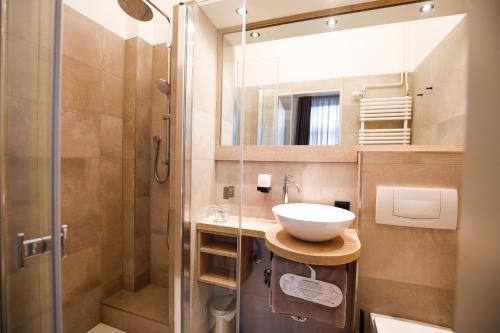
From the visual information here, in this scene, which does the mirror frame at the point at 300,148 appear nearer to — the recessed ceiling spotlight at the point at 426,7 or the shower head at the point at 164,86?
the recessed ceiling spotlight at the point at 426,7

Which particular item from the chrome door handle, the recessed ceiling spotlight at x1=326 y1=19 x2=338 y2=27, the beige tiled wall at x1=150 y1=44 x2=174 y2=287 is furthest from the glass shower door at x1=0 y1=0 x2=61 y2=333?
the recessed ceiling spotlight at x1=326 y1=19 x2=338 y2=27

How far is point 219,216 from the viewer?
142cm

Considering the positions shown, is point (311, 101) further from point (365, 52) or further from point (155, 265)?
point (155, 265)

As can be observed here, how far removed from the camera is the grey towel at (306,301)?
962 millimetres

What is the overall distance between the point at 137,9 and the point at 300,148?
1647 mm

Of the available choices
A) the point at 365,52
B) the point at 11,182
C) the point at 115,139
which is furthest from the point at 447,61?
the point at 115,139

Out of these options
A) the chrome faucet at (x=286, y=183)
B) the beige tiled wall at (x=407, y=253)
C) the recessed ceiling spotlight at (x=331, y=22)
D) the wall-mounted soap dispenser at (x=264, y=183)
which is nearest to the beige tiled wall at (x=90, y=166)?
the wall-mounted soap dispenser at (x=264, y=183)

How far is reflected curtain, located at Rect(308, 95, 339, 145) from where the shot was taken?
1.41 metres

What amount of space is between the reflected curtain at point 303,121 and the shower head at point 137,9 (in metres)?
1.37

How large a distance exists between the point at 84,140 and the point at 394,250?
209cm

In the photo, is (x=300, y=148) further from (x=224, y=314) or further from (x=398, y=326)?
(x=224, y=314)

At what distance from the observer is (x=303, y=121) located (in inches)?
58.1

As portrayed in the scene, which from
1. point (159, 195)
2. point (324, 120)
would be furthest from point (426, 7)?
point (159, 195)

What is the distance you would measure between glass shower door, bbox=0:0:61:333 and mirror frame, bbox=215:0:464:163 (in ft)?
3.55
